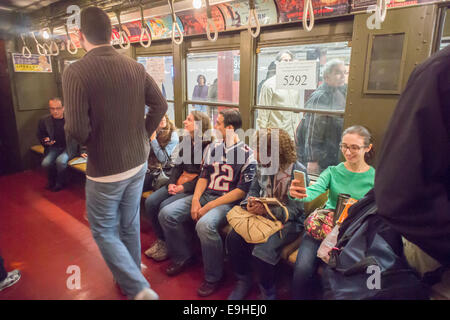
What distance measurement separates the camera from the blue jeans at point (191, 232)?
87.8 inches

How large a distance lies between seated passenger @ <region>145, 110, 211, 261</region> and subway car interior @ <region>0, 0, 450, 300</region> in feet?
0.06

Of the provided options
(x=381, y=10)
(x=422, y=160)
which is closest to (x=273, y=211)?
(x=422, y=160)

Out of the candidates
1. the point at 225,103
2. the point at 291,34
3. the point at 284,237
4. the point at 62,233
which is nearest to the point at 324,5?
the point at 291,34

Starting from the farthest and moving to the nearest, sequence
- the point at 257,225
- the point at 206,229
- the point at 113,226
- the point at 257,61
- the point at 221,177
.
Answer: the point at 257,61
the point at 221,177
the point at 206,229
the point at 257,225
the point at 113,226

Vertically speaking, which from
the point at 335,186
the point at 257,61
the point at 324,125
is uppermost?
the point at 257,61

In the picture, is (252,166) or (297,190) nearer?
(297,190)

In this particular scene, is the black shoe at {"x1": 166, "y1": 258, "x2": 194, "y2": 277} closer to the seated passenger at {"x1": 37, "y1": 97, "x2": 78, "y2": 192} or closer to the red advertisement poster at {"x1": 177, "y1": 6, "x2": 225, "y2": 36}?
the red advertisement poster at {"x1": 177, "y1": 6, "x2": 225, "y2": 36}

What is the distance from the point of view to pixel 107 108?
1580mm

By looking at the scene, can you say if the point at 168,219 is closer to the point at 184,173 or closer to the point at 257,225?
the point at 184,173

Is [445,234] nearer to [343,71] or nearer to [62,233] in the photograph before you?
[343,71]

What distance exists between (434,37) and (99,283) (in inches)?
121

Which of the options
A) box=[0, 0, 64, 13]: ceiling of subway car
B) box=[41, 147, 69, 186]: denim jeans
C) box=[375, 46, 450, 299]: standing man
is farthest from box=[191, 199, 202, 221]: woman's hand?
box=[0, 0, 64, 13]: ceiling of subway car

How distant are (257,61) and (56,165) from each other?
346cm

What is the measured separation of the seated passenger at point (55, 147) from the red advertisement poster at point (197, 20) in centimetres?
245
